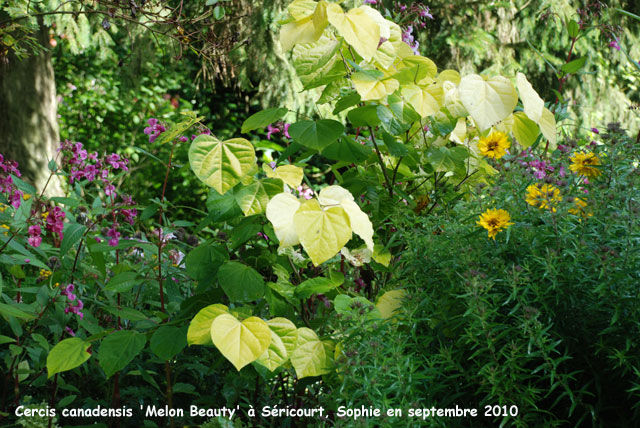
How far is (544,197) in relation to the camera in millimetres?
1278

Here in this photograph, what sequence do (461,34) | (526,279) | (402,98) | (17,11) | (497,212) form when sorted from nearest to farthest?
(526,279), (497,212), (402,98), (17,11), (461,34)

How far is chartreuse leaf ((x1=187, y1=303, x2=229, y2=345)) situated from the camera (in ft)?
4.18

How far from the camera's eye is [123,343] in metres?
1.44

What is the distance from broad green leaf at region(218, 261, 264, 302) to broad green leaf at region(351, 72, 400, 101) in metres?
0.49

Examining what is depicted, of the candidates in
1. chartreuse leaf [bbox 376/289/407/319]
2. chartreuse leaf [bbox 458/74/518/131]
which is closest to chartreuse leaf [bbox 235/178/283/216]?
chartreuse leaf [bbox 376/289/407/319]

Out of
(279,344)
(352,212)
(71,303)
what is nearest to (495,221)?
(352,212)

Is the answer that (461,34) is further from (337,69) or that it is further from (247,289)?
(247,289)

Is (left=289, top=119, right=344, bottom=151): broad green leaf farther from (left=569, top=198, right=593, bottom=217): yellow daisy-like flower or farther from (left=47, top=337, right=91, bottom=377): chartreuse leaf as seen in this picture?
(left=47, top=337, right=91, bottom=377): chartreuse leaf

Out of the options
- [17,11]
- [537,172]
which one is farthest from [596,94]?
[17,11]

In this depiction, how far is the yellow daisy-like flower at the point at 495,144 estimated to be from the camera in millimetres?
1475

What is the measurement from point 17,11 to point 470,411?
1.99m

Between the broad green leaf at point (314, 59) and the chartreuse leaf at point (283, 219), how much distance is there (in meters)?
0.33

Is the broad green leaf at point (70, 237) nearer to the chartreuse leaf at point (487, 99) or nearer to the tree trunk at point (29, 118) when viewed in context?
the chartreuse leaf at point (487, 99)

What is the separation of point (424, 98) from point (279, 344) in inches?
26.8
